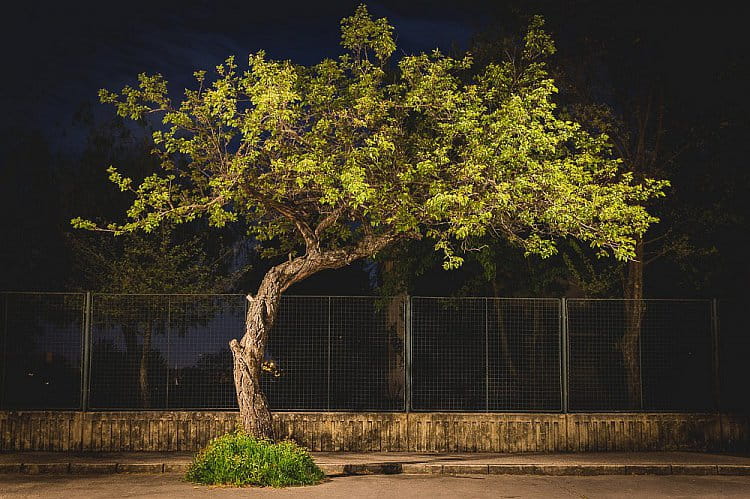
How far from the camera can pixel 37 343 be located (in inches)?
616

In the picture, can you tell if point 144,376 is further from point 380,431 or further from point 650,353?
point 650,353

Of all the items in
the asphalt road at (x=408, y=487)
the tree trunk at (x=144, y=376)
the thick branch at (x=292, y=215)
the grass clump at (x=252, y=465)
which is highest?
the thick branch at (x=292, y=215)

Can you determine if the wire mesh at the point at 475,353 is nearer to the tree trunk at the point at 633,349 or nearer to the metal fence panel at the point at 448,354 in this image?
the metal fence panel at the point at 448,354

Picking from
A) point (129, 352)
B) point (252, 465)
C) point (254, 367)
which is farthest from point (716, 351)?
point (129, 352)

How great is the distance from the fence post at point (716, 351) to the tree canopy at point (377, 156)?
381cm

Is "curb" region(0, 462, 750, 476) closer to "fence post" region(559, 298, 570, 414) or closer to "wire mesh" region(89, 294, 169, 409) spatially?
"wire mesh" region(89, 294, 169, 409)

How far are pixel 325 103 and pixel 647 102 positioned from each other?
369 inches

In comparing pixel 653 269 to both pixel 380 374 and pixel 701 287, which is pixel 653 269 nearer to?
pixel 701 287

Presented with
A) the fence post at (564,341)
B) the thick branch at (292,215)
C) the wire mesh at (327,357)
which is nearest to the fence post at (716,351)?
the fence post at (564,341)

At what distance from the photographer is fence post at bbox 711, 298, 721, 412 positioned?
1670 centimetres

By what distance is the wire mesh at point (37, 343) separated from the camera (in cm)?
1579

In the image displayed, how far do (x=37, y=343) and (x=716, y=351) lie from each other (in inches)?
471

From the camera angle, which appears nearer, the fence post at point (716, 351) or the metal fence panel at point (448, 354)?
the metal fence panel at point (448, 354)

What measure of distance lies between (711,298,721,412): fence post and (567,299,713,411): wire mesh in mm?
72
